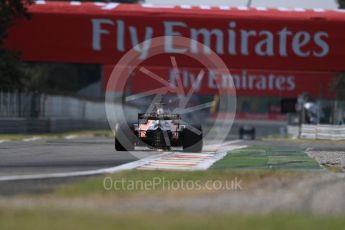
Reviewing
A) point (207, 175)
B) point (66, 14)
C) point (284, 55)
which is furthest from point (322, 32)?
point (207, 175)

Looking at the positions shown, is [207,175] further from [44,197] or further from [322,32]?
[322,32]

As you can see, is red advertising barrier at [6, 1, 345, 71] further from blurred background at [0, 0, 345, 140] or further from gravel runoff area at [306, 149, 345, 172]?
gravel runoff area at [306, 149, 345, 172]

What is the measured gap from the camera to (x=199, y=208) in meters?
8.92

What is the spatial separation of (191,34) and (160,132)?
10847 millimetres

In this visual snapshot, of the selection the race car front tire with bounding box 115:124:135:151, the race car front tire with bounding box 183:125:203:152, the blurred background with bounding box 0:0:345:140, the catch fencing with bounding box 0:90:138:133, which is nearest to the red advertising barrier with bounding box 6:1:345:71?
the blurred background with bounding box 0:0:345:140

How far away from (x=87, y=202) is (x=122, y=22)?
19937 millimetres

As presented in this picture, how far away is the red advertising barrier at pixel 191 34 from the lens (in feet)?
93.9

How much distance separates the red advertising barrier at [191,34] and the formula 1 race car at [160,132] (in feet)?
31.7

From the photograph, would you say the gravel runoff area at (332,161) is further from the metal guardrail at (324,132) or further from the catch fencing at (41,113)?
the catch fencing at (41,113)

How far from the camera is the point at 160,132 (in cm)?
1834

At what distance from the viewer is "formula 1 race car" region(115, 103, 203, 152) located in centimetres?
1844

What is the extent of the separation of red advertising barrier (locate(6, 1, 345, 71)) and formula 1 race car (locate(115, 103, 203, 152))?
31.7ft

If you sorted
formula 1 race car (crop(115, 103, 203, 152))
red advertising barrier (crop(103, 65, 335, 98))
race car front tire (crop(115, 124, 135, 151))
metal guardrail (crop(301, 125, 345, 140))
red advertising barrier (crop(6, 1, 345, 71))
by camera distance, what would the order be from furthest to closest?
red advertising barrier (crop(103, 65, 335, 98)) < metal guardrail (crop(301, 125, 345, 140)) < red advertising barrier (crop(6, 1, 345, 71)) < race car front tire (crop(115, 124, 135, 151)) < formula 1 race car (crop(115, 103, 203, 152))

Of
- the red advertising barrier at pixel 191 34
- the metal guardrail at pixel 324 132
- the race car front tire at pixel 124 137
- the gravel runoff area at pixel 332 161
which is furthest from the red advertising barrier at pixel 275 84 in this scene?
the gravel runoff area at pixel 332 161
